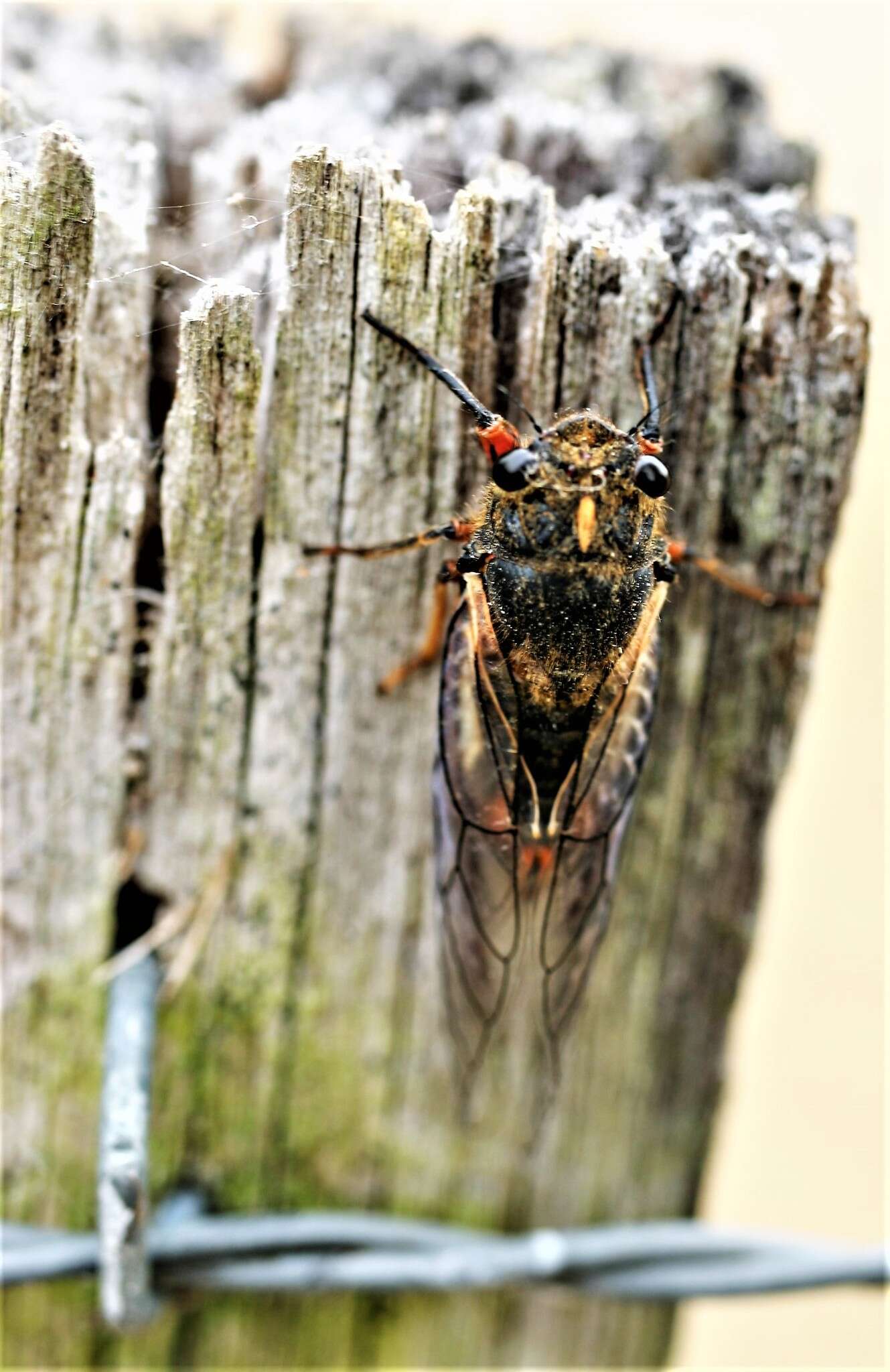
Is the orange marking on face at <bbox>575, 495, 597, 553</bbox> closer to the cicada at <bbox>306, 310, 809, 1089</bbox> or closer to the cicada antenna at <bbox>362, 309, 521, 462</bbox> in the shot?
the cicada at <bbox>306, 310, 809, 1089</bbox>

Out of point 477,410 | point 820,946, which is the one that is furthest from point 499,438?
Answer: point 820,946

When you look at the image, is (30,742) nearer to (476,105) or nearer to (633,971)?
(633,971)

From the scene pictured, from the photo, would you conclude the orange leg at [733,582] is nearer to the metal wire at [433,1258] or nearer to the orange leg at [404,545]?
the orange leg at [404,545]

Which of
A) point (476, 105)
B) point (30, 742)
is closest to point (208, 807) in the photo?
point (30, 742)

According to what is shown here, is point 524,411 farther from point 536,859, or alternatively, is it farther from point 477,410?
point 536,859

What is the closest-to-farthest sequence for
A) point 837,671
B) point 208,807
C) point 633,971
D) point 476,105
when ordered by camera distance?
point 208,807
point 633,971
point 476,105
point 837,671

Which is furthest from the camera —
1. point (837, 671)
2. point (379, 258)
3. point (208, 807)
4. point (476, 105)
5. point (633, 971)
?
point (837, 671)

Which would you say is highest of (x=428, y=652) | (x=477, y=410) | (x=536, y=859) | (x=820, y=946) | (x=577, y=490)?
(x=477, y=410)
